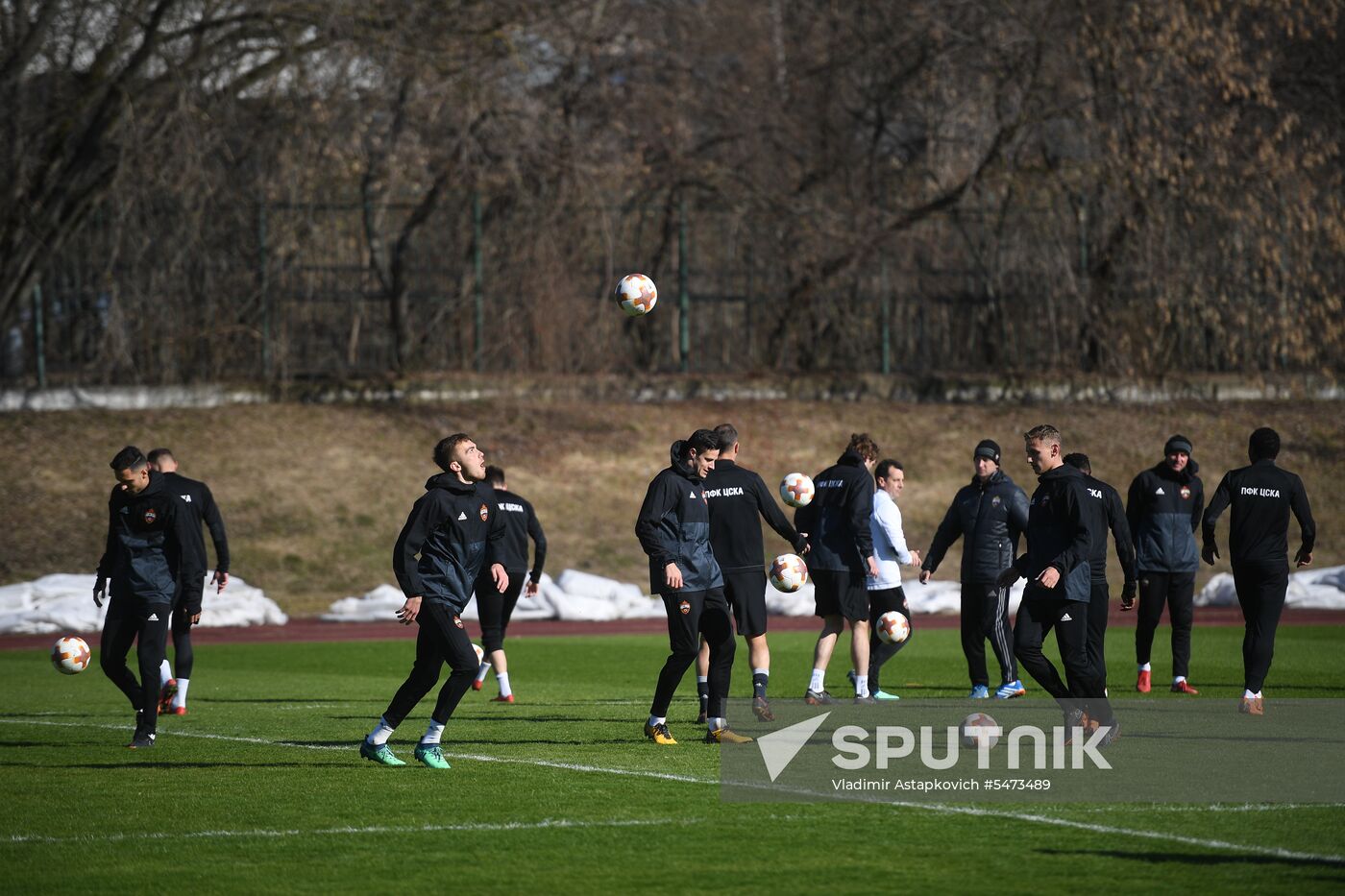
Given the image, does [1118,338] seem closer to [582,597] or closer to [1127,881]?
[582,597]

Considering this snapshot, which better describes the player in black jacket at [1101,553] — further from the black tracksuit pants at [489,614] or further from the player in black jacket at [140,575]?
the player in black jacket at [140,575]

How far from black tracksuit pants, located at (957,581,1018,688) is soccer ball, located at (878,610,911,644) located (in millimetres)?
520

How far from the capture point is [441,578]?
34.4 ft

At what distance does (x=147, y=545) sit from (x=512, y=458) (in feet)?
60.1

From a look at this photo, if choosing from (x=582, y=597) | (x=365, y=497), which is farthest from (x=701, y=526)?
(x=365, y=497)

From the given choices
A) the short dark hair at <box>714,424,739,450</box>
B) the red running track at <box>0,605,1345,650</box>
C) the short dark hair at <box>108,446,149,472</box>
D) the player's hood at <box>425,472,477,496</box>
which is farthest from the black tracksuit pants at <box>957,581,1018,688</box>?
the red running track at <box>0,605,1345,650</box>

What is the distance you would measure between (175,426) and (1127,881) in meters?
24.6

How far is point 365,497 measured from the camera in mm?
28750

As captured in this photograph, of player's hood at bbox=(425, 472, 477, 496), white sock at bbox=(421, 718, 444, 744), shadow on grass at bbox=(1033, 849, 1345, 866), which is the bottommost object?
white sock at bbox=(421, 718, 444, 744)

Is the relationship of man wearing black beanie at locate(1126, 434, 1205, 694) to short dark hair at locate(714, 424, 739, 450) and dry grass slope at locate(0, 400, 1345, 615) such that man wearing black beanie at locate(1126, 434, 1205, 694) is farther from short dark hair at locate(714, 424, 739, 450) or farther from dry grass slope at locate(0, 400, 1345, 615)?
dry grass slope at locate(0, 400, 1345, 615)

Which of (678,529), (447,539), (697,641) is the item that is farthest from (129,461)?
(697,641)

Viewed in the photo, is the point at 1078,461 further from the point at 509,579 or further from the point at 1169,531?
the point at 509,579

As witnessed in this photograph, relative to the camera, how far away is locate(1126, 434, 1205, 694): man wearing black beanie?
15125 millimetres

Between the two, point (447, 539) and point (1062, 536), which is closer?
point (447, 539)
